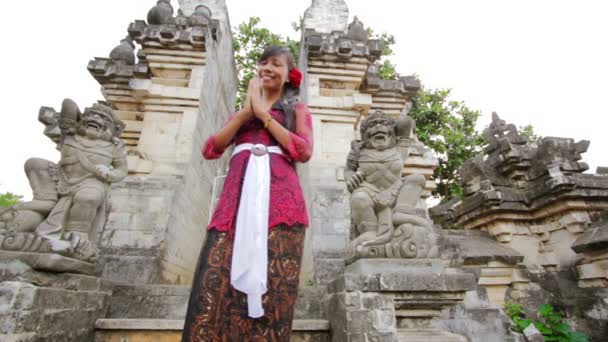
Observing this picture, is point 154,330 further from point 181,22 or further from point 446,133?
point 446,133

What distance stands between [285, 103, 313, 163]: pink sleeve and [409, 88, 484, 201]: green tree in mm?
11952

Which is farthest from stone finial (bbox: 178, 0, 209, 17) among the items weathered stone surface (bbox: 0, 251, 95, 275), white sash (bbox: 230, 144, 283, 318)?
white sash (bbox: 230, 144, 283, 318)

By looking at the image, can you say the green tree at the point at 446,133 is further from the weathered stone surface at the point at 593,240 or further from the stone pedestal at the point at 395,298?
the stone pedestal at the point at 395,298

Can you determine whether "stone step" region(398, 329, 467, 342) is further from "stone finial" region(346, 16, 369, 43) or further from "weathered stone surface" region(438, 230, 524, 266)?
"stone finial" region(346, 16, 369, 43)

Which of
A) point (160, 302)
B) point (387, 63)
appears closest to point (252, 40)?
point (387, 63)

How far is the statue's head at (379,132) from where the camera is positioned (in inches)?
118

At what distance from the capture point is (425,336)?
2.44 m

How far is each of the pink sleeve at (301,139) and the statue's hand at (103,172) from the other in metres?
2.08

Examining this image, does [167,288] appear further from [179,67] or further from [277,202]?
[179,67]

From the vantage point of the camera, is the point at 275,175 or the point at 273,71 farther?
the point at 273,71

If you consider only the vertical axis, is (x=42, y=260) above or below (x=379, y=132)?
below

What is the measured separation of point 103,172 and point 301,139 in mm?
2168

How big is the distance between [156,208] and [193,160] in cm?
98

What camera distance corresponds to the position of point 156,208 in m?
4.16
